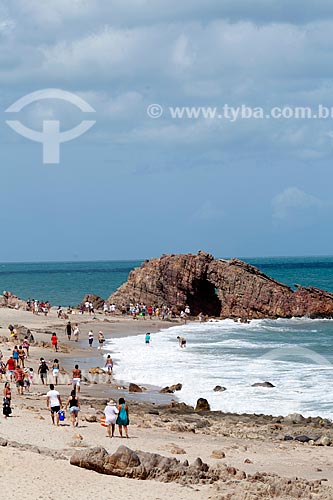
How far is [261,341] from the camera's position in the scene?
46688 mm

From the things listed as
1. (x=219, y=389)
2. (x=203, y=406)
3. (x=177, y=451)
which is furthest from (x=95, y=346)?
(x=177, y=451)

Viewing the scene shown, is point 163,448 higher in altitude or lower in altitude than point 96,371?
lower

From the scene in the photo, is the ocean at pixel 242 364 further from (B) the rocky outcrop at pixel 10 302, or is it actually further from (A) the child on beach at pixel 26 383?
(B) the rocky outcrop at pixel 10 302

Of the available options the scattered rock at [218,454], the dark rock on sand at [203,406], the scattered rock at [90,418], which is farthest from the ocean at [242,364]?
the scattered rock at [218,454]

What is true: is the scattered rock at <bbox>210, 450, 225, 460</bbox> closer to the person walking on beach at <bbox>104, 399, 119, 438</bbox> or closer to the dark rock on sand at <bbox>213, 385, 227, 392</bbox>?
the person walking on beach at <bbox>104, 399, 119, 438</bbox>

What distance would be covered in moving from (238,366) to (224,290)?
28.9 metres

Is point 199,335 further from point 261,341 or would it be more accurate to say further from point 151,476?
point 151,476

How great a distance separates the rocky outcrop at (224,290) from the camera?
63.3 meters

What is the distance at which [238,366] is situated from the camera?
115 feet

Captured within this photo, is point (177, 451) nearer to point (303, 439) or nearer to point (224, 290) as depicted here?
point (303, 439)

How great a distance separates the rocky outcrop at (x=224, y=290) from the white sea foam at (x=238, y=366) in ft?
27.3

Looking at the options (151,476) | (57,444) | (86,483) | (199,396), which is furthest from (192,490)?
(199,396)

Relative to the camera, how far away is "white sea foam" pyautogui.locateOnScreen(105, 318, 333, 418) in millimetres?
27000

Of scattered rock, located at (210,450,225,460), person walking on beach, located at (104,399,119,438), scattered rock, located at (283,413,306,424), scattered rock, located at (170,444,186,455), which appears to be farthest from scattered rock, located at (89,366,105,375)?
scattered rock, located at (210,450,225,460)
